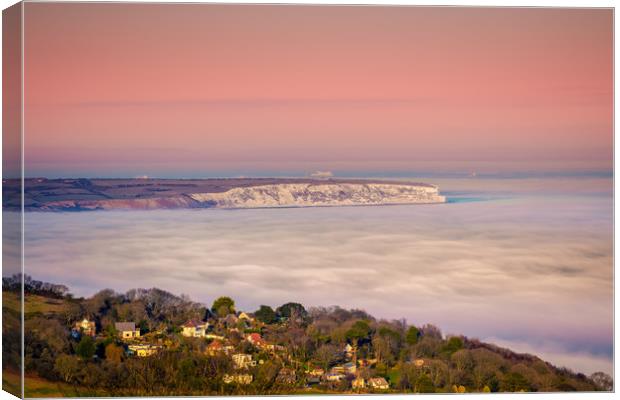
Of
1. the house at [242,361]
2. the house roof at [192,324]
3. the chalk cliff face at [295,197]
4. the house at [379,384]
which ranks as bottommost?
the house at [379,384]

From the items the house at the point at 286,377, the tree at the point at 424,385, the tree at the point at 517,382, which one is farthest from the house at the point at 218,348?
the tree at the point at 517,382

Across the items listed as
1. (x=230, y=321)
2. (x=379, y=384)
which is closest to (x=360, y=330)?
(x=379, y=384)

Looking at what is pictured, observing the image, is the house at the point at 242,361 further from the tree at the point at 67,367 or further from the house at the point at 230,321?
the tree at the point at 67,367

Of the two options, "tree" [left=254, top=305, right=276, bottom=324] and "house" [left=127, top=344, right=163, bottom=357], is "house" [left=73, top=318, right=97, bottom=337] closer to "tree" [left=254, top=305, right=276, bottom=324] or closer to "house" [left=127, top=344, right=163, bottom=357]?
"house" [left=127, top=344, right=163, bottom=357]

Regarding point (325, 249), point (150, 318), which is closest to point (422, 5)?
point (325, 249)

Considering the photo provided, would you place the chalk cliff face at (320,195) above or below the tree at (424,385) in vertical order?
above

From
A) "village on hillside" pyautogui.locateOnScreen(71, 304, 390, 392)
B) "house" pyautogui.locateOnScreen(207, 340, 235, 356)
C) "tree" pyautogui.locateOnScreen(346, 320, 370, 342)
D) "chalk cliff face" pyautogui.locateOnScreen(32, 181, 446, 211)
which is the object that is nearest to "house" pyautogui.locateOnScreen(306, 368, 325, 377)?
"village on hillside" pyautogui.locateOnScreen(71, 304, 390, 392)

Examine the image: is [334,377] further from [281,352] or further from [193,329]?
[193,329]
